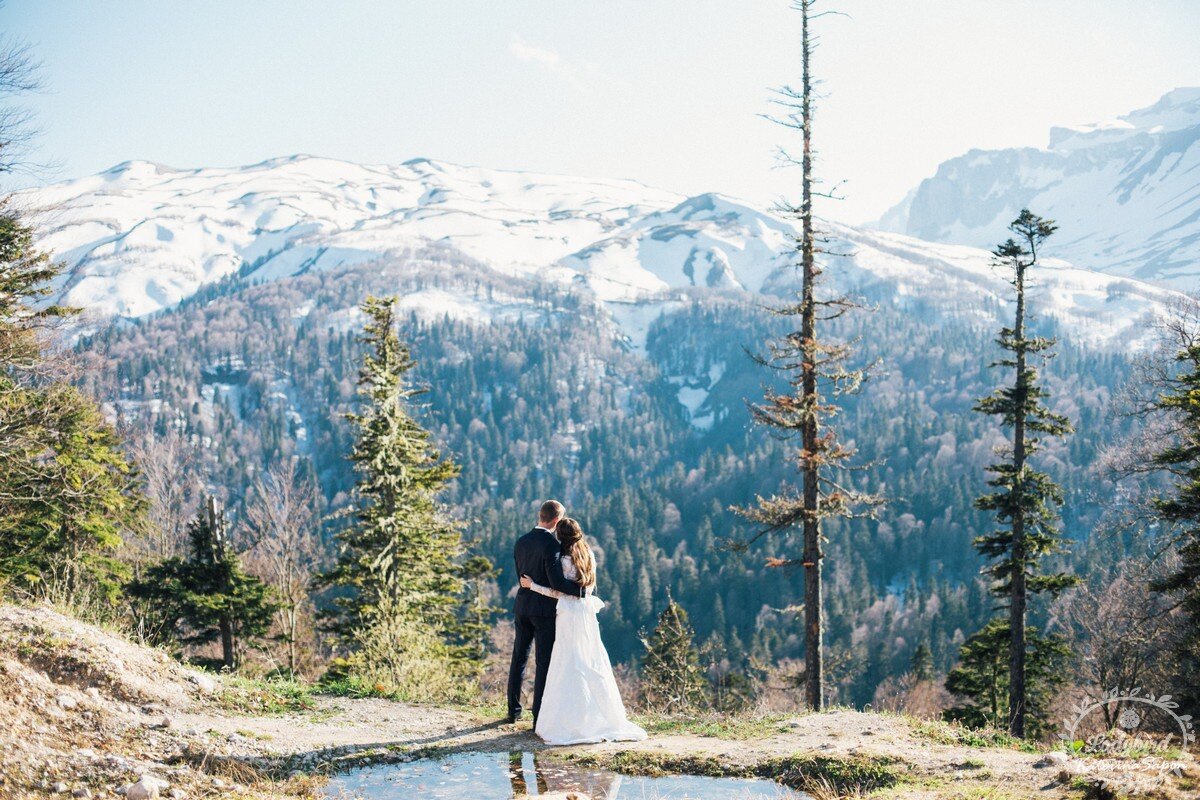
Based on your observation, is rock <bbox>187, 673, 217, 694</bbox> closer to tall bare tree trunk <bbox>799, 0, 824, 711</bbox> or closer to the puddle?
the puddle

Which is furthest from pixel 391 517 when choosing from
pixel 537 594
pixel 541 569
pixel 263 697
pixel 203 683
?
pixel 541 569

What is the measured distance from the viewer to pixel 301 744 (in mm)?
8945

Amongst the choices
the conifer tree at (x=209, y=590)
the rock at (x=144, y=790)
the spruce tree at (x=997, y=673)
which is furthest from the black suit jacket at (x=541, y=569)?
the spruce tree at (x=997, y=673)

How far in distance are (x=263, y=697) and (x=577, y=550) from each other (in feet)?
15.1

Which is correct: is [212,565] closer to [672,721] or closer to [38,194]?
[38,194]

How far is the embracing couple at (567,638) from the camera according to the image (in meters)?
9.31

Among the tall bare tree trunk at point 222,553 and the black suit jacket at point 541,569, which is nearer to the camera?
the black suit jacket at point 541,569

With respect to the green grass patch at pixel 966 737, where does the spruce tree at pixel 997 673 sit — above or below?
below

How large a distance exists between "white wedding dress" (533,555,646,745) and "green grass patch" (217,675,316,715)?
341 centimetres

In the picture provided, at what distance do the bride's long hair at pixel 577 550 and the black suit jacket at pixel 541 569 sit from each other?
0.10 metres

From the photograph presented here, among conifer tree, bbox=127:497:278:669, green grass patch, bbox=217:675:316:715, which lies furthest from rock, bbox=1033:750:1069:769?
conifer tree, bbox=127:497:278:669

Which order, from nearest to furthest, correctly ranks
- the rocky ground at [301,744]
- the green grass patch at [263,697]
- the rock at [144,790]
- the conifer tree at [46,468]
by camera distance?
the rock at [144,790], the rocky ground at [301,744], the green grass patch at [263,697], the conifer tree at [46,468]

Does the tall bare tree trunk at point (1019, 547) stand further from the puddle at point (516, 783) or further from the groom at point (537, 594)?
the puddle at point (516, 783)

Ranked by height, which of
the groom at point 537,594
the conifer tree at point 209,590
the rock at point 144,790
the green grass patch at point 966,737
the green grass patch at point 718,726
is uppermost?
the groom at point 537,594
